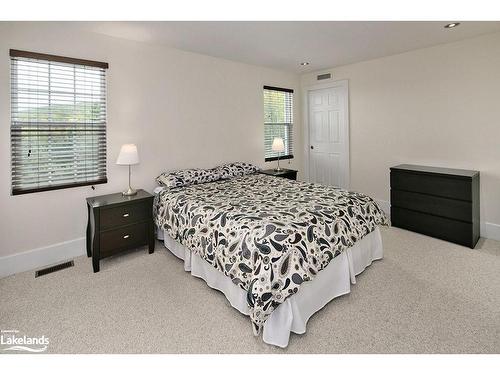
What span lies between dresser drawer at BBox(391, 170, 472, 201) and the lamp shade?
332 centimetres

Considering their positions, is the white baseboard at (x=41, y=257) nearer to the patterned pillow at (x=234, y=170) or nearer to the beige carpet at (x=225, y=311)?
the beige carpet at (x=225, y=311)

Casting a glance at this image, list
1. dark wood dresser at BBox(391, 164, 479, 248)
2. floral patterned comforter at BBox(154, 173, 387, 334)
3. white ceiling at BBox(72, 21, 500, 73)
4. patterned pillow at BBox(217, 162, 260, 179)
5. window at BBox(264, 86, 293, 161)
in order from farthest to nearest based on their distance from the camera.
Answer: window at BBox(264, 86, 293, 161) < patterned pillow at BBox(217, 162, 260, 179) < dark wood dresser at BBox(391, 164, 479, 248) < white ceiling at BBox(72, 21, 500, 73) < floral patterned comforter at BBox(154, 173, 387, 334)

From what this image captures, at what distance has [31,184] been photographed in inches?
106

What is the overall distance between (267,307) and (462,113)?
357cm

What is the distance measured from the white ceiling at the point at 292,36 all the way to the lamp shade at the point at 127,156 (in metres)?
1.24

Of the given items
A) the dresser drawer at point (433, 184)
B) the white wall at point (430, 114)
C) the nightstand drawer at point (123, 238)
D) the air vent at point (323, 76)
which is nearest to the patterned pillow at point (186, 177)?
the nightstand drawer at point (123, 238)

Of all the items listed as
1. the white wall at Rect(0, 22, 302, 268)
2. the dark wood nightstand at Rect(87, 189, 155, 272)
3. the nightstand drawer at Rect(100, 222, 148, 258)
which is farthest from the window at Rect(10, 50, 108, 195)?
the nightstand drawer at Rect(100, 222, 148, 258)

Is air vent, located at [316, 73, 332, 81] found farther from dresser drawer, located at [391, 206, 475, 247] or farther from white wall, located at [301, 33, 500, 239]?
dresser drawer, located at [391, 206, 475, 247]

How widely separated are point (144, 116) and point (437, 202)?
3756 millimetres

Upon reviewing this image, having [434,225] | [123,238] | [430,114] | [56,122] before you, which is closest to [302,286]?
[123,238]

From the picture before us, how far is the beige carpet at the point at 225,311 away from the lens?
5.63 feet

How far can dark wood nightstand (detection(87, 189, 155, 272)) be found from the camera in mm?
2627
